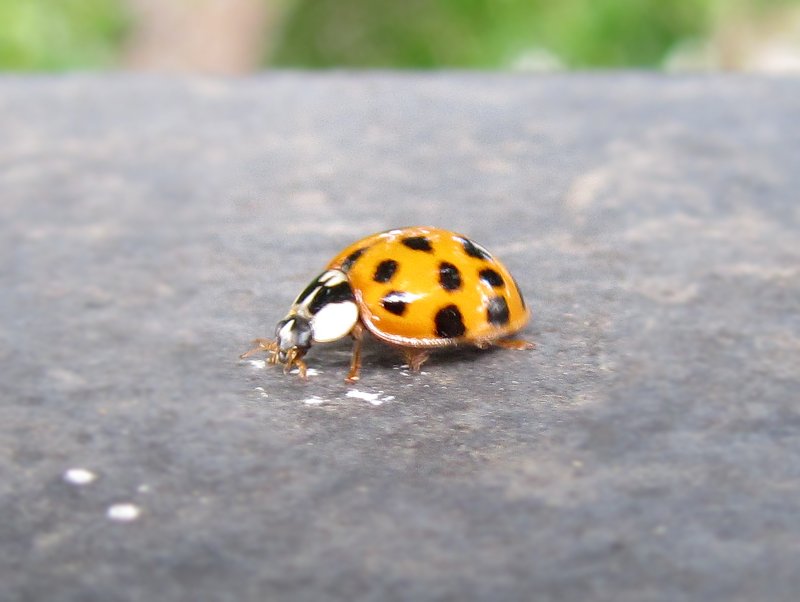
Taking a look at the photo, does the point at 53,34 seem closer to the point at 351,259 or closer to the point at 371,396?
the point at 351,259

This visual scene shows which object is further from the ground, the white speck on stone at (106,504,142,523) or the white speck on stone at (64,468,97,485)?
the white speck on stone at (64,468,97,485)

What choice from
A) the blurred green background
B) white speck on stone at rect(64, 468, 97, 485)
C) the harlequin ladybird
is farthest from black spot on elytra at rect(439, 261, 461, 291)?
the blurred green background

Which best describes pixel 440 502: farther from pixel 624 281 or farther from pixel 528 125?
pixel 528 125

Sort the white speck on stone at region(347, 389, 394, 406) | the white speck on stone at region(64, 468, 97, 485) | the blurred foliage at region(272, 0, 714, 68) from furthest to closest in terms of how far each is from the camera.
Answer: the blurred foliage at region(272, 0, 714, 68) < the white speck on stone at region(347, 389, 394, 406) < the white speck on stone at region(64, 468, 97, 485)

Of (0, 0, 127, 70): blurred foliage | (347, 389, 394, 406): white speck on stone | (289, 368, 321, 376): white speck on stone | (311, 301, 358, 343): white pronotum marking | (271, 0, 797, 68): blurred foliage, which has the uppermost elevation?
(271, 0, 797, 68): blurred foliage

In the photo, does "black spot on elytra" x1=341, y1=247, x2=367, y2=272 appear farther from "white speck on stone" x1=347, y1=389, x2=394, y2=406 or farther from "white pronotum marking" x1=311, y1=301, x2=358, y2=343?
"white speck on stone" x1=347, y1=389, x2=394, y2=406

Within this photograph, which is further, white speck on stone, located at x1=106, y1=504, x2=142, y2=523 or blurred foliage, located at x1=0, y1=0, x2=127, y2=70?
blurred foliage, located at x1=0, y1=0, x2=127, y2=70
